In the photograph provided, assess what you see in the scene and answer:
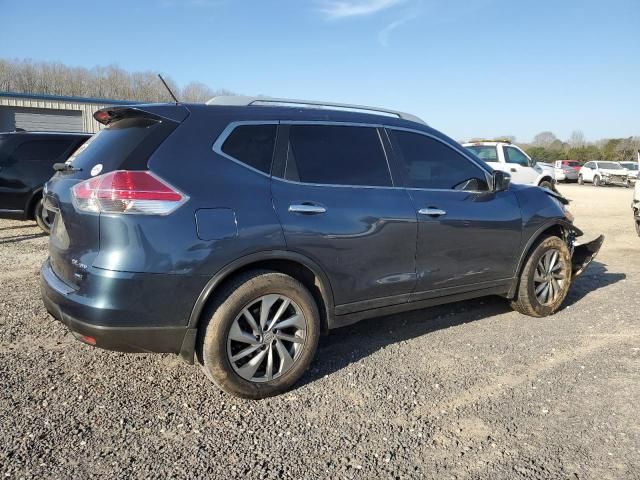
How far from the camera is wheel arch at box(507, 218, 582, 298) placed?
462cm

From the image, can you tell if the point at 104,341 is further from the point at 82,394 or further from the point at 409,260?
the point at 409,260

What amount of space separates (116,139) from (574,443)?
3.18 m

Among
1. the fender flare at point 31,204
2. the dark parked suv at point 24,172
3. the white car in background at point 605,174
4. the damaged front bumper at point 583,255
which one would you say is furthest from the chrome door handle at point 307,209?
the white car in background at point 605,174

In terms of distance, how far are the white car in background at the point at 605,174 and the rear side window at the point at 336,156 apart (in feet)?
98.6

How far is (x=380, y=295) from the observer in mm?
3672

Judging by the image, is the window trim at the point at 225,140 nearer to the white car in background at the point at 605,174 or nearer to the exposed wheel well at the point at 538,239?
the exposed wheel well at the point at 538,239

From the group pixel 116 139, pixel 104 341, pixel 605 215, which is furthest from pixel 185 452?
pixel 605 215

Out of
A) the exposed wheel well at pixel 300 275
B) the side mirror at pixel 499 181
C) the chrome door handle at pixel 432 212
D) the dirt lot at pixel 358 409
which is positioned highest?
the side mirror at pixel 499 181

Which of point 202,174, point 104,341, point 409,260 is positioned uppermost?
point 202,174

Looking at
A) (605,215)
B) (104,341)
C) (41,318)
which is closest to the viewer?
(104,341)

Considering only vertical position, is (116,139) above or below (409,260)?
above

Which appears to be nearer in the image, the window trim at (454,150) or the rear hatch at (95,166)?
the rear hatch at (95,166)

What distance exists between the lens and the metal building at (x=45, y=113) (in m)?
27.6

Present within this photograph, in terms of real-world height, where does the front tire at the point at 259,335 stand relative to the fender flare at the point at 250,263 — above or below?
below
